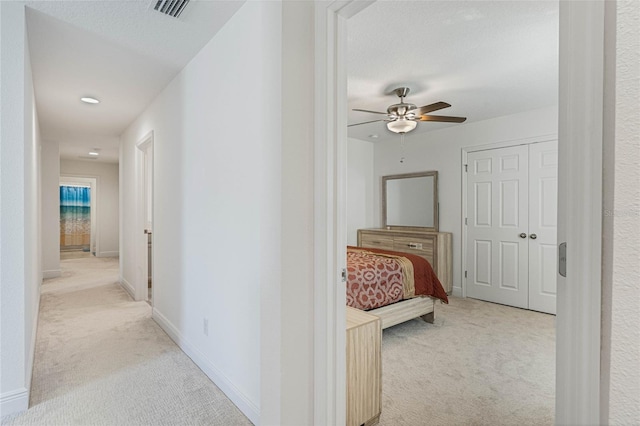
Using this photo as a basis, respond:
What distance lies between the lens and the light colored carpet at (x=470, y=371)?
196 cm

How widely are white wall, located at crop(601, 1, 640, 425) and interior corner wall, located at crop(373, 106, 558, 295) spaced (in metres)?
3.94

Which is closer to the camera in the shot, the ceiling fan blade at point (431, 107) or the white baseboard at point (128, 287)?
the ceiling fan blade at point (431, 107)

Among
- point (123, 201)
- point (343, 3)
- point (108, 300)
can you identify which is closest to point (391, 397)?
point (343, 3)

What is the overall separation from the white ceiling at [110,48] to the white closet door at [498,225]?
370 centimetres

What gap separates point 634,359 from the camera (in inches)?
23.4

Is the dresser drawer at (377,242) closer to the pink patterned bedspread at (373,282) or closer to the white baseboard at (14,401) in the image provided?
the pink patterned bedspread at (373,282)

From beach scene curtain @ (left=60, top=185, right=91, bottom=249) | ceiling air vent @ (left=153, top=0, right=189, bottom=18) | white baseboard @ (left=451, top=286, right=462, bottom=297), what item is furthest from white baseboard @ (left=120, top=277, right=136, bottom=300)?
beach scene curtain @ (left=60, top=185, right=91, bottom=249)

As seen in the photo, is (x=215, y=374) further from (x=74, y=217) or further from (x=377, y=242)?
(x=74, y=217)

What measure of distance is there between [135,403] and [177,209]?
1484 mm

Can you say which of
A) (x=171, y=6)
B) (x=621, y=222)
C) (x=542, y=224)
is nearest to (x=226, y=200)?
(x=171, y=6)

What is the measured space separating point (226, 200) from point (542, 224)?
3.72 meters

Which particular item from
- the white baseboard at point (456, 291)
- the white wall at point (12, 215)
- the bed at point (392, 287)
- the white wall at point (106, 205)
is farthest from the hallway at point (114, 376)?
the white wall at point (106, 205)

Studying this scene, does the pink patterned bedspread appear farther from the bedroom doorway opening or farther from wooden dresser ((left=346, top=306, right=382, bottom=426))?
the bedroom doorway opening

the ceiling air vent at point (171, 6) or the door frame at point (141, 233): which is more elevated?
the ceiling air vent at point (171, 6)
